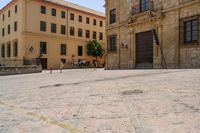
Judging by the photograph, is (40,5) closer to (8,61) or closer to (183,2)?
(8,61)

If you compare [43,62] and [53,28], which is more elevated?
[53,28]

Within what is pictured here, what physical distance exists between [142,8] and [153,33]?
3627mm

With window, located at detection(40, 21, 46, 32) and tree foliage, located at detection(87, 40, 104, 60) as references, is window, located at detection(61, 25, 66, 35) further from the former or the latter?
tree foliage, located at detection(87, 40, 104, 60)

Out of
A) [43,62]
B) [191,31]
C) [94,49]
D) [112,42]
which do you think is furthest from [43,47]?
[191,31]

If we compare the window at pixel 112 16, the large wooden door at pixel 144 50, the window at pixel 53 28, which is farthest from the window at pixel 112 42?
the window at pixel 53 28

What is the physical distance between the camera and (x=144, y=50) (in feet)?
74.8

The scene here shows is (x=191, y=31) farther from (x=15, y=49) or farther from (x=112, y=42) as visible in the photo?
(x=15, y=49)

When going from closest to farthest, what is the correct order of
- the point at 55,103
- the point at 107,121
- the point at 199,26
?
the point at 107,121 → the point at 55,103 → the point at 199,26

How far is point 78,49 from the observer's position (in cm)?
4325

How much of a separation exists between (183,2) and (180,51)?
409cm

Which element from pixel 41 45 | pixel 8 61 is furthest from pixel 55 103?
pixel 8 61

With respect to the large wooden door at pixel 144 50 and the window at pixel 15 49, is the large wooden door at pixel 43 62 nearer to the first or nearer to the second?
the window at pixel 15 49

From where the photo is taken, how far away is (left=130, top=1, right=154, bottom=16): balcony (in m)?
21.8

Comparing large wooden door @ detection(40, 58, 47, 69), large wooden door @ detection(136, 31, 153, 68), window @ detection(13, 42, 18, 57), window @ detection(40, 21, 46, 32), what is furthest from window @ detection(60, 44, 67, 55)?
large wooden door @ detection(136, 31, 153, 68)
